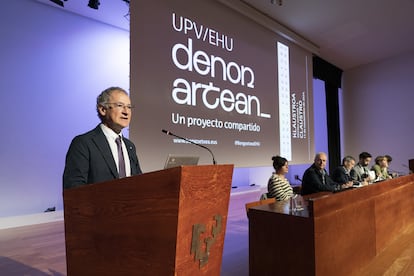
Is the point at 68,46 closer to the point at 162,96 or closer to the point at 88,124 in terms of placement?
the point at 88,124

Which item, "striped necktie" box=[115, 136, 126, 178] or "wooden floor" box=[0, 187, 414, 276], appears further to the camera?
"wooden floor" box=[0, 187, 414, 276]

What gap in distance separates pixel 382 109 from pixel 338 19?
3639mm

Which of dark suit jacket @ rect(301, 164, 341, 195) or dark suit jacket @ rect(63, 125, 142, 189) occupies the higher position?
dark suit jacket @ rect(63, 125, 142, 189)

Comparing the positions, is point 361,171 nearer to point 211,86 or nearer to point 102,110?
point 211,86

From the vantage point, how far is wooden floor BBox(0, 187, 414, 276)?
2.44 m

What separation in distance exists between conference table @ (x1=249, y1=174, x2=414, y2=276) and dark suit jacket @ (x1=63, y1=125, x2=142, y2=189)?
1.23 meters

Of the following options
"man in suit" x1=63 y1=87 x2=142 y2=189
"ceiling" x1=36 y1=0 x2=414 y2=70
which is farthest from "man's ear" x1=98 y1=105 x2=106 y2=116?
"ceiling" x1=36 y1=0 x2=414 y2=70

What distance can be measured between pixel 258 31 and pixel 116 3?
2.49 meters

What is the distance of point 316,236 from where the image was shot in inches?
71.6

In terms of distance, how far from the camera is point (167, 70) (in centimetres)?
345

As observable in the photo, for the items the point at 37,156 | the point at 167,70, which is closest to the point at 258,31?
the point at 167,70

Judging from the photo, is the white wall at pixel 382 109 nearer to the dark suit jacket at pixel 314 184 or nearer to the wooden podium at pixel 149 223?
the dark suit jacket at pixel 314 184

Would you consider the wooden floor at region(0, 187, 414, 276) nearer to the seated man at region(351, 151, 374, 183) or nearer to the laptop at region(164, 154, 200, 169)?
the seated man at region(351, 151, 374, 183)

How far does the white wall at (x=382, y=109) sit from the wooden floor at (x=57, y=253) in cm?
457
